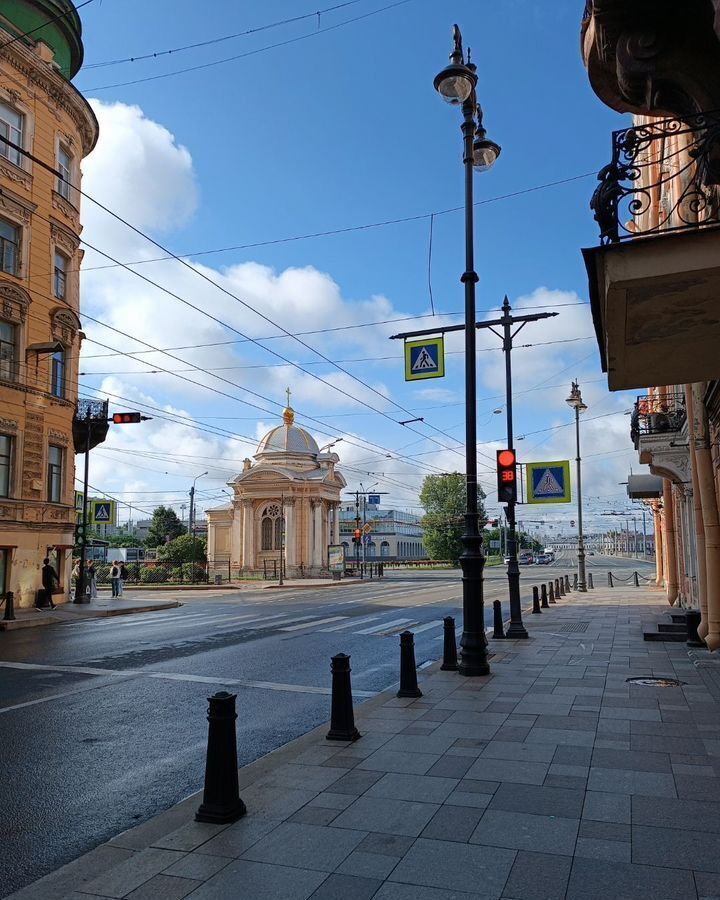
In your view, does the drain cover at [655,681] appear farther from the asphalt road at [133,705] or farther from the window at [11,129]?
the window at [11,129]

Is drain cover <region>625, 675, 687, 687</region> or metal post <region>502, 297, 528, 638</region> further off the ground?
metal post <region>502, 297, 528, 638</region>

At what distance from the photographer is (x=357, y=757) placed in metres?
6.30

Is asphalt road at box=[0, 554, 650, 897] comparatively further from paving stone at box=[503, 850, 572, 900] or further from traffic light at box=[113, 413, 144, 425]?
traffic light at box=[113, 413, 144, 425]

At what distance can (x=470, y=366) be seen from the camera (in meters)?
11.1

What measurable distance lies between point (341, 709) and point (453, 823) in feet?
7.77

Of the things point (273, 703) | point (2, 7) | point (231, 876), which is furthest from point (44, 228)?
point (231, 876)

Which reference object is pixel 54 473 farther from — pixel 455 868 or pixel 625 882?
pixel 625 882

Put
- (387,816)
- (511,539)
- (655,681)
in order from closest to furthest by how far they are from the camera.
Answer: (387,816)
(655,681)
(511,539)

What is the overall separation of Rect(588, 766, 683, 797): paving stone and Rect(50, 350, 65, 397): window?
24033 millimetres

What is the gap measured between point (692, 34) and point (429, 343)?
7256mm

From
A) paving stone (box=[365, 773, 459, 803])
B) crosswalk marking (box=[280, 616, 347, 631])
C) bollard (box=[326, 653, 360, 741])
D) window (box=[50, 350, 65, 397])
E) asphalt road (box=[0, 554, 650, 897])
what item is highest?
window (box=[50, 350, 65, 397])

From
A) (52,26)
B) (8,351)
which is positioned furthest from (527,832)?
(52,26)

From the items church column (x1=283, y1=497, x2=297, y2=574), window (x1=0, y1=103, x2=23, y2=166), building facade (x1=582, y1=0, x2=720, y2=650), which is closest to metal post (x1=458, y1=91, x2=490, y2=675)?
building facade (x1=582, y1=0, x2=720, y2=650)

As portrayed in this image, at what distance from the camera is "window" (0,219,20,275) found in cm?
2359
